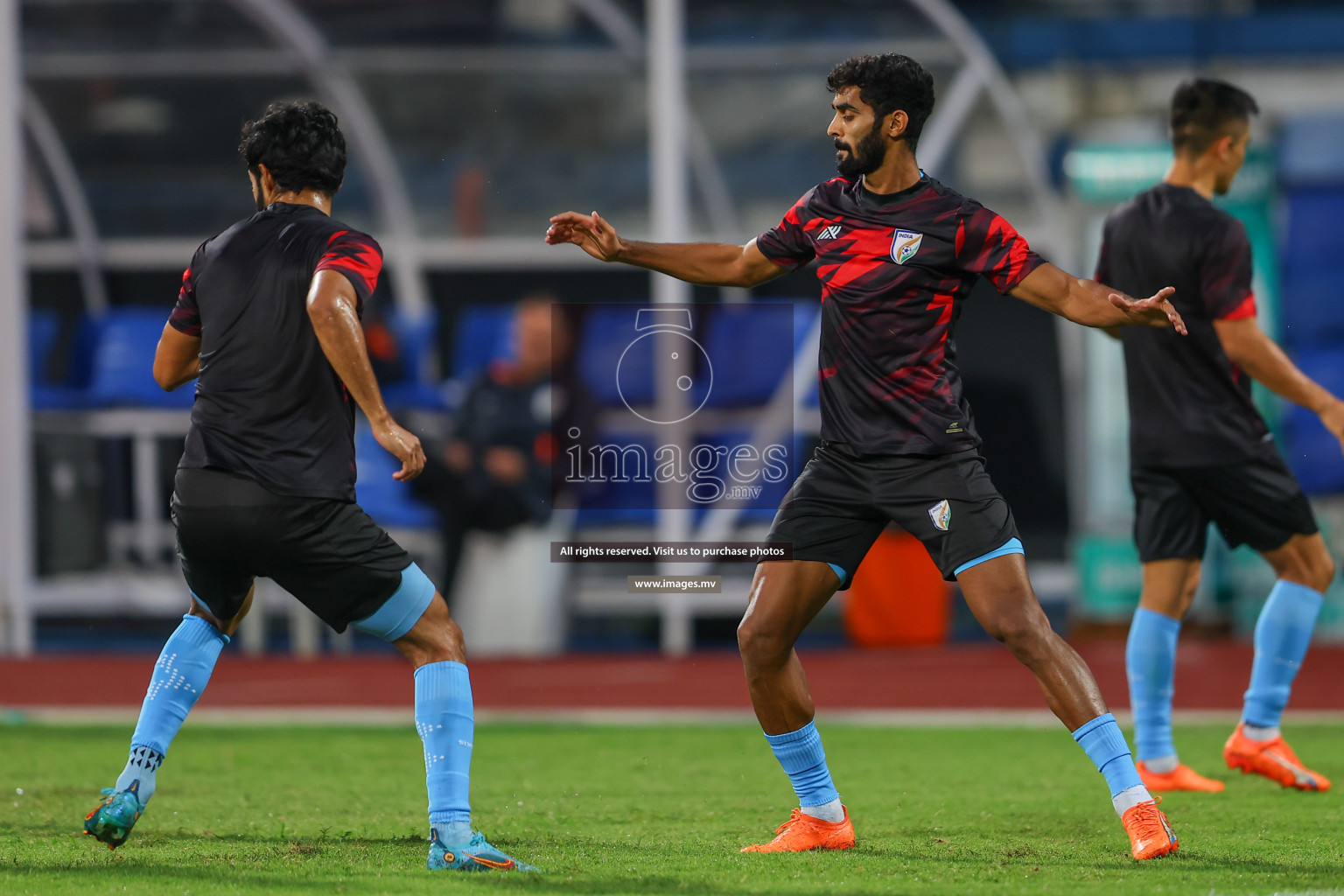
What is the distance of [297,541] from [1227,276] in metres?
3.36

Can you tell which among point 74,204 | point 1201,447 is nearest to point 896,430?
point 1201,447

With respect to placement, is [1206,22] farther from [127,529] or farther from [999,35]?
[127,529]

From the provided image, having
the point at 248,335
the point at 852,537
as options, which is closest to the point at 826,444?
the point at 852,537

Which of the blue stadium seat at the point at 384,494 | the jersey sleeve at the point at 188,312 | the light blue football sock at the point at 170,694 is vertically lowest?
the blue stadium seat at the point at 384,494

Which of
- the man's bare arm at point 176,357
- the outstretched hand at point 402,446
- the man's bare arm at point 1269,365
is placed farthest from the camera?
the man's bare arm at point 1269,365

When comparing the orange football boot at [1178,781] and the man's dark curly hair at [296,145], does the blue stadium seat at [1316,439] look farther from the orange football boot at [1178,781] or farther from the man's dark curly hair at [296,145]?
the man's dark curly hair at [296,145]

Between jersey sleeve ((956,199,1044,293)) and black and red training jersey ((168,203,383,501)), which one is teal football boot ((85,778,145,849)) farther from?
jersey sleeve ((956,199,1044,293))

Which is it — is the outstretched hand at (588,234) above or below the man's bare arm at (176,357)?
above

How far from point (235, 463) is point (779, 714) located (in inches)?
65.3

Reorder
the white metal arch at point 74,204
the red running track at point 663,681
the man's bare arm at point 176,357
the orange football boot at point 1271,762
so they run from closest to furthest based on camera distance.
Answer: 1. the man's bare arm at point 176,357
2. the orange football boot at point 1271,762
3. the red running track at point 663,681
4. the white metal arch at point 74,204

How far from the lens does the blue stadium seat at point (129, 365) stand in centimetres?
1287

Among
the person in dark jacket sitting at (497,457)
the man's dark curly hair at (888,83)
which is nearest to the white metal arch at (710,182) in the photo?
the person in dark jacket sitting at (497,457)

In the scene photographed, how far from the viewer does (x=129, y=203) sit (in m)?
14.6

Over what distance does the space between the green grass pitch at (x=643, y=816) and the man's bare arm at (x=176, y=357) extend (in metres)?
1.33
